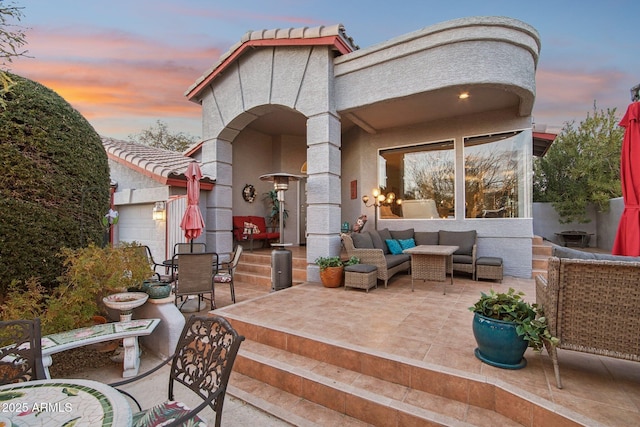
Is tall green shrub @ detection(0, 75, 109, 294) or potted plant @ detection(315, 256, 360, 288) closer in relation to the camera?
tall green shrub @ detection(0, 75, 109, 294)

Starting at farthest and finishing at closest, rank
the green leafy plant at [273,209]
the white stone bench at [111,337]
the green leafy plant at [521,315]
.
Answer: the green leafy plant at [273,209] < the white stone bench at [111,337] < the green leafy plant at [521,315]

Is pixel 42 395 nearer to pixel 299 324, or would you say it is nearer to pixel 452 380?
pixel 299 324

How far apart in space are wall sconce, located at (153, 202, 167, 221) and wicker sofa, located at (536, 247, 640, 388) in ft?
22.2

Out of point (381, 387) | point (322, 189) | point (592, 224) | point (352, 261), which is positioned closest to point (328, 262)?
point (352, 261)

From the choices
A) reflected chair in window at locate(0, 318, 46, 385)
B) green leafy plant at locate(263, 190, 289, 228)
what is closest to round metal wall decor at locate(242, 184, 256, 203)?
green leafy plant at locate(263, 190, 289, 228)

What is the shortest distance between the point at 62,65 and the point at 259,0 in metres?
4.72

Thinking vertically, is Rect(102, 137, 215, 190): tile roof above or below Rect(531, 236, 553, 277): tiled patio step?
above

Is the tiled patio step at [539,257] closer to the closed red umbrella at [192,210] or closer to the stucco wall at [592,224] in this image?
the stucco wall at [592,224]

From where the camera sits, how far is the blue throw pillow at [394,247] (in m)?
6.47

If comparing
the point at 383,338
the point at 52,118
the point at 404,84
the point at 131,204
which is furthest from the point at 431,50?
the point at 131,204

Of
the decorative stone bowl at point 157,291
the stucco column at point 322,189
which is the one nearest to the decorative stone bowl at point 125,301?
the decorative stone bowl at point 157,291

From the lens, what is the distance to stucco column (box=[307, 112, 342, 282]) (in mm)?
5633

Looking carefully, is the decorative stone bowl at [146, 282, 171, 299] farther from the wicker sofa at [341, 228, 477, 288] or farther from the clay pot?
the wicker sofa at [341, 228, 477, 288]

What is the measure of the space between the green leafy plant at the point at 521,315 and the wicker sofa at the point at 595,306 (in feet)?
0.25
